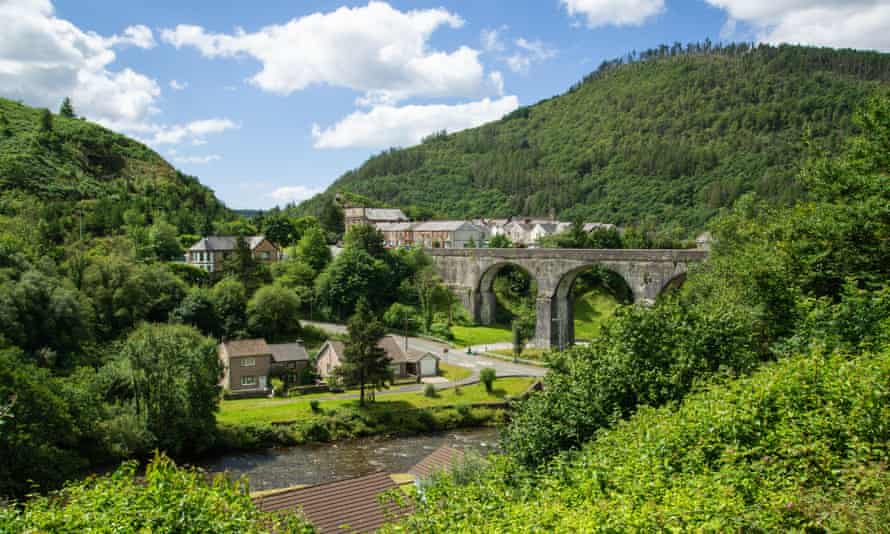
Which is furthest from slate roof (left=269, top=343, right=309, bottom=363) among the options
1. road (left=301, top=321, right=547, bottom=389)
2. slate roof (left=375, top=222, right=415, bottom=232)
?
slate roof (left=375, top=222, right=415, bottom=232)

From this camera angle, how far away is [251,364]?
37438mm

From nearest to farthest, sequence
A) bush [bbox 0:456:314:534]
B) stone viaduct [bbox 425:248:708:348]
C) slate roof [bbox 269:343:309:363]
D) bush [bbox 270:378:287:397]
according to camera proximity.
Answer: bush [bbox 0:456:314:534]
bush [bbox 270:378:287:397]
slate roof [bbox 269:343:309:363]
stone viaduct [bbox 425:248:708:348]

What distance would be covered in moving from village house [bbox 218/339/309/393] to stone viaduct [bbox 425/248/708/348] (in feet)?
66.2

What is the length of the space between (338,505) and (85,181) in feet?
231

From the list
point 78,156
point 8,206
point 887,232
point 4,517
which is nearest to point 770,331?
point 887,232

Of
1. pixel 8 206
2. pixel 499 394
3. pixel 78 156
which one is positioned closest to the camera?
pixel 499 394

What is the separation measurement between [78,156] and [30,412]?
6790cm

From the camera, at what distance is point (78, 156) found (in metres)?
75.8

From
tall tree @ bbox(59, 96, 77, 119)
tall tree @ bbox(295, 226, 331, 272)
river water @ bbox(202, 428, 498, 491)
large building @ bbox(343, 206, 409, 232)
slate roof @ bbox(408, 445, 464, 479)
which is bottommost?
river water @ bbox(202, 428, 498, 491)

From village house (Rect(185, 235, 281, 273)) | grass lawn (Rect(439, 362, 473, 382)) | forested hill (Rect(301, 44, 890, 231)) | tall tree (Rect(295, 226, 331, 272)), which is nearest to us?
grass lawn (Rect(439, 362, 473, 382))

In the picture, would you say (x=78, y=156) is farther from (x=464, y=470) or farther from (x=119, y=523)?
(x=119, y=523)

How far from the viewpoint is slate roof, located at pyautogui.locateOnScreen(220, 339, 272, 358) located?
37.2 meters

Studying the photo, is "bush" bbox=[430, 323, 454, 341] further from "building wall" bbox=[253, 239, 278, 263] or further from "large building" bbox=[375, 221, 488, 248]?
"large building" bbox=[375, 221, 488, 248]

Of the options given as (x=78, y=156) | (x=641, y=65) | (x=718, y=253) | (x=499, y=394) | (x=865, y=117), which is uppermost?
(x=641, y=65)
